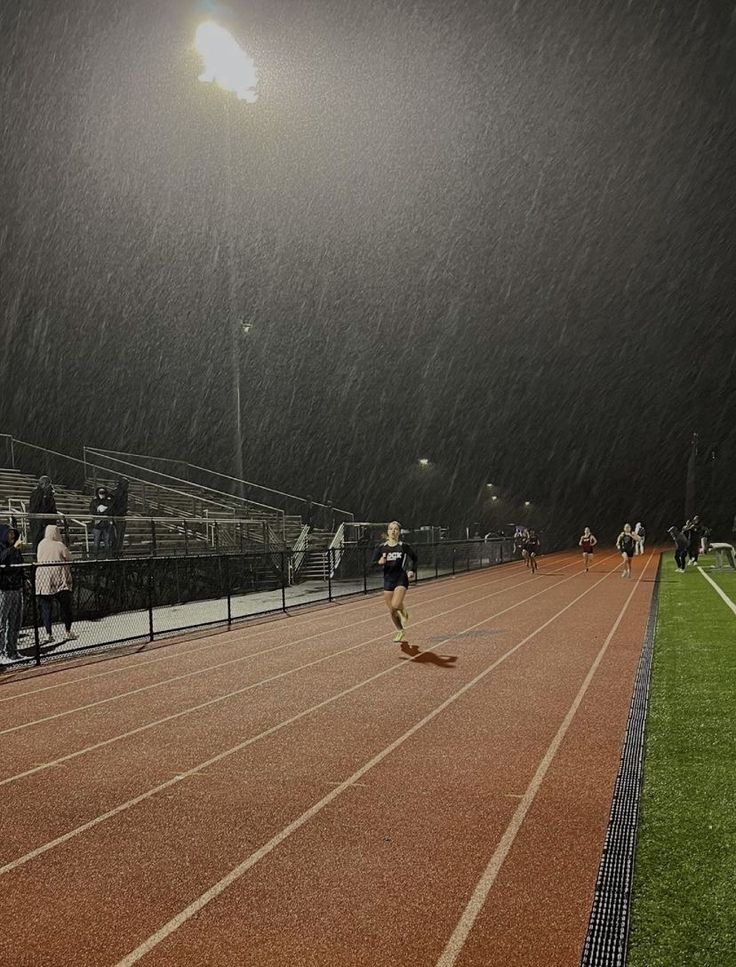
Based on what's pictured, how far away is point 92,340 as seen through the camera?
31.5 metres

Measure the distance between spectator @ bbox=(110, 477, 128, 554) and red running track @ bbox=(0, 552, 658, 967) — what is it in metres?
8.31

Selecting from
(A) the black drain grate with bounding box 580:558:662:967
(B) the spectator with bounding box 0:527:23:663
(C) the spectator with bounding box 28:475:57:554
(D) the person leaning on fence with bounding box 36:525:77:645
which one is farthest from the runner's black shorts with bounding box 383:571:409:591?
(C) the spectator with bounding box 28:475:57:554

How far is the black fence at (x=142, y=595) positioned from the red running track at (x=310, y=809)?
Result: 1.78 m

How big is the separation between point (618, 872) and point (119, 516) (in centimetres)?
1738

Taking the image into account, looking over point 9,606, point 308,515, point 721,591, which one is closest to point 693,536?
point 721,591

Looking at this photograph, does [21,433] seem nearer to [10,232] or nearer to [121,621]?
[10,232]

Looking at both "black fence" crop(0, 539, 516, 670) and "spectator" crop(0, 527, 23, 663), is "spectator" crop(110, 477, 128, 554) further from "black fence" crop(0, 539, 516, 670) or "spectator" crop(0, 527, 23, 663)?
"spectator" crop(0, 527, 23, 663)

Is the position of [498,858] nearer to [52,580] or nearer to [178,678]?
[178,678]

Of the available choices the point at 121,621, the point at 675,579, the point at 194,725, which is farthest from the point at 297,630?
the point at 675,579

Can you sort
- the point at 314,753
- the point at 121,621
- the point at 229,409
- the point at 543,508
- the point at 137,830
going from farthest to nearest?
the point at 543,508 < the point at 229,409 < the point at 121,621 < the point at 314,753 < the point at 137,830

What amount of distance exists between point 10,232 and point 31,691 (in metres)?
20.7

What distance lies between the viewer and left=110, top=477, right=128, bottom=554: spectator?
19328 mm

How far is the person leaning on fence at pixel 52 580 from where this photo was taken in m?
13.0

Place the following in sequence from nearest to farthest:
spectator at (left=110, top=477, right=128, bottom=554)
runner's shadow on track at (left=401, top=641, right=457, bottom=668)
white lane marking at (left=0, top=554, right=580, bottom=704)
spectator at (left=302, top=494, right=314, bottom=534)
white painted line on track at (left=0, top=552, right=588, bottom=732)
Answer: white painted line on track at (left=0, top=552, right=588, bottom=732) < white lane marking at (left=0, top=554, right=580, bottom=704) < runner's shadow on track at (left=401, top=641, right=457, bottom=668) < spectator at (left=110, top=477, right=128, bottom=554) < spectator at (left=302, top=494, right=314, bottom=534)
